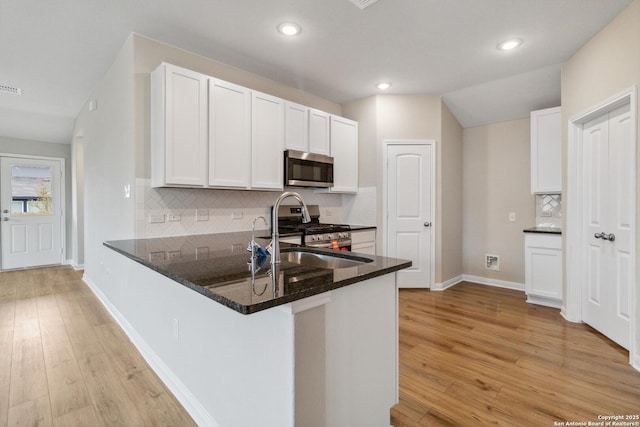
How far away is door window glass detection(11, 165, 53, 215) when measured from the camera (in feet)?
18.4

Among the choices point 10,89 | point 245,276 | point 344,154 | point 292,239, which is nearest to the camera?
point 245,276

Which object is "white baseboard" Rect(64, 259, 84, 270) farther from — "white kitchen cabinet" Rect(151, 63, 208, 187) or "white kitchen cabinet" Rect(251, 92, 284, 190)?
"white kitchen cabinet" Rect(251, 92, 284, 190)

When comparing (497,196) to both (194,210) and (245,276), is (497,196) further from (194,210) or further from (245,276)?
(245,276)

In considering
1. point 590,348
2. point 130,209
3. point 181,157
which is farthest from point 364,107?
point 590,348

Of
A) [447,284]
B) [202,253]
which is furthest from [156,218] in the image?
[447,284]

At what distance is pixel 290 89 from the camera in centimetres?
396

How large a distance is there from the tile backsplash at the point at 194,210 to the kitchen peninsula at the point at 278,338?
86 centimetres

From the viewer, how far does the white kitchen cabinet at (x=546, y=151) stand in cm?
363

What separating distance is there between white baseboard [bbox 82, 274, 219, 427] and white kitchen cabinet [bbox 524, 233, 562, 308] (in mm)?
3772

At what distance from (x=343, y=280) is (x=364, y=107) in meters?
3.73

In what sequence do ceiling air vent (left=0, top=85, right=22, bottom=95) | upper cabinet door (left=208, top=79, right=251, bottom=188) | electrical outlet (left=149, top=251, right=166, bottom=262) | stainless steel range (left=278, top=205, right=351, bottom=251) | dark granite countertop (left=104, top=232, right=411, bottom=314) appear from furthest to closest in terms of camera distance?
ceiling air vent (left=0, top=85, right=22, bottom=95) → stainless steel range (left=278, top=205, right=351, bottom=251) → upper cabinet door (left=208, top=79, right=251, bottom=188) → electrical outlet (left=149, top=251, right=166, bottom=262) → dark granite countertop (left=104, top=232, right=411, bottom=314)

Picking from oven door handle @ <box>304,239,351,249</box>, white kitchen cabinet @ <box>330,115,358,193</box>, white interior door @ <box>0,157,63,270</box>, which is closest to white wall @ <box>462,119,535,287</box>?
white kitchen cabinet @ <box>330,115,358,193</box>

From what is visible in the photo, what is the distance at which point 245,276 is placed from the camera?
50.8 inches

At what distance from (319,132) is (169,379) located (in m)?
2.97
